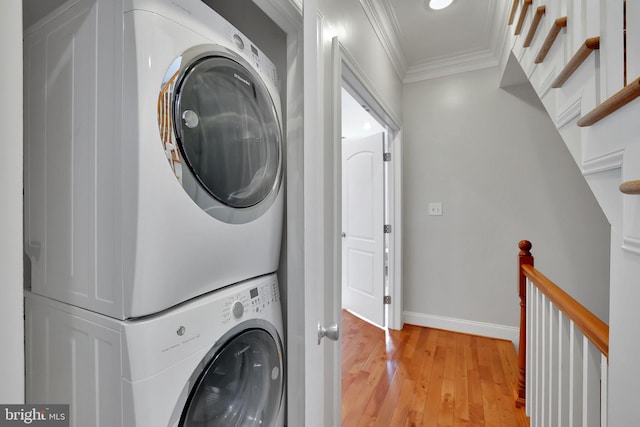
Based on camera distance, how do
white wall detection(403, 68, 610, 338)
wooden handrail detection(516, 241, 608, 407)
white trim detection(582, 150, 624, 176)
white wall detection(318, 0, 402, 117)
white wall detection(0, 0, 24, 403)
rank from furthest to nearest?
white wall detection(403, 68, 610, 338) < white wall detection(318, 0, 402, 117) < wooden handrail detection(516, 241, 608, 407) < white trim detection(582, 150, 624, 176) < white wall detection(0, 0, 24, 403)

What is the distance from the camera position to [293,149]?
2.42 ft

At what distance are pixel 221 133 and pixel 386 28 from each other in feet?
6.54

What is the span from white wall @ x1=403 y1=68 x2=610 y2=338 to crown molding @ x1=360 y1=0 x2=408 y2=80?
433 mm

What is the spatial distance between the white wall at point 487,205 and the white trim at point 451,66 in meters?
0.06

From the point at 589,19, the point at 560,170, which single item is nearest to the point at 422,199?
the point at 560,170

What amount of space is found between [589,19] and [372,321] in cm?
277

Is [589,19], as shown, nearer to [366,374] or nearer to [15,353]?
[15,353]

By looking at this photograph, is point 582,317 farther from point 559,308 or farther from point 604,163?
point 604,163

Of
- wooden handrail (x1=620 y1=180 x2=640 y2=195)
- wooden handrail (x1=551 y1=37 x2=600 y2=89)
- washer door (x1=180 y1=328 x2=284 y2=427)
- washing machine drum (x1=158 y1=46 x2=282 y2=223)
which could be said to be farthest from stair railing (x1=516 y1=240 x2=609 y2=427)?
washing machine drum (x1=158 y1=46 x2=282 y2=223)

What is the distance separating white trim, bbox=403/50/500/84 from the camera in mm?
2666

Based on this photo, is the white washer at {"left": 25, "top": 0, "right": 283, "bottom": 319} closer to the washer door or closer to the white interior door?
the washer door

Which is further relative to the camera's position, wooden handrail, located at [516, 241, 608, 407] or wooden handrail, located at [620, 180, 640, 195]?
wooden handrail, located at [516, 241, 608, 407]

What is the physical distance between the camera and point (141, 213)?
57cm

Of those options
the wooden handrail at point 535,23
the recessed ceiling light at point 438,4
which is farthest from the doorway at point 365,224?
the wooden handrail at point 535,23
